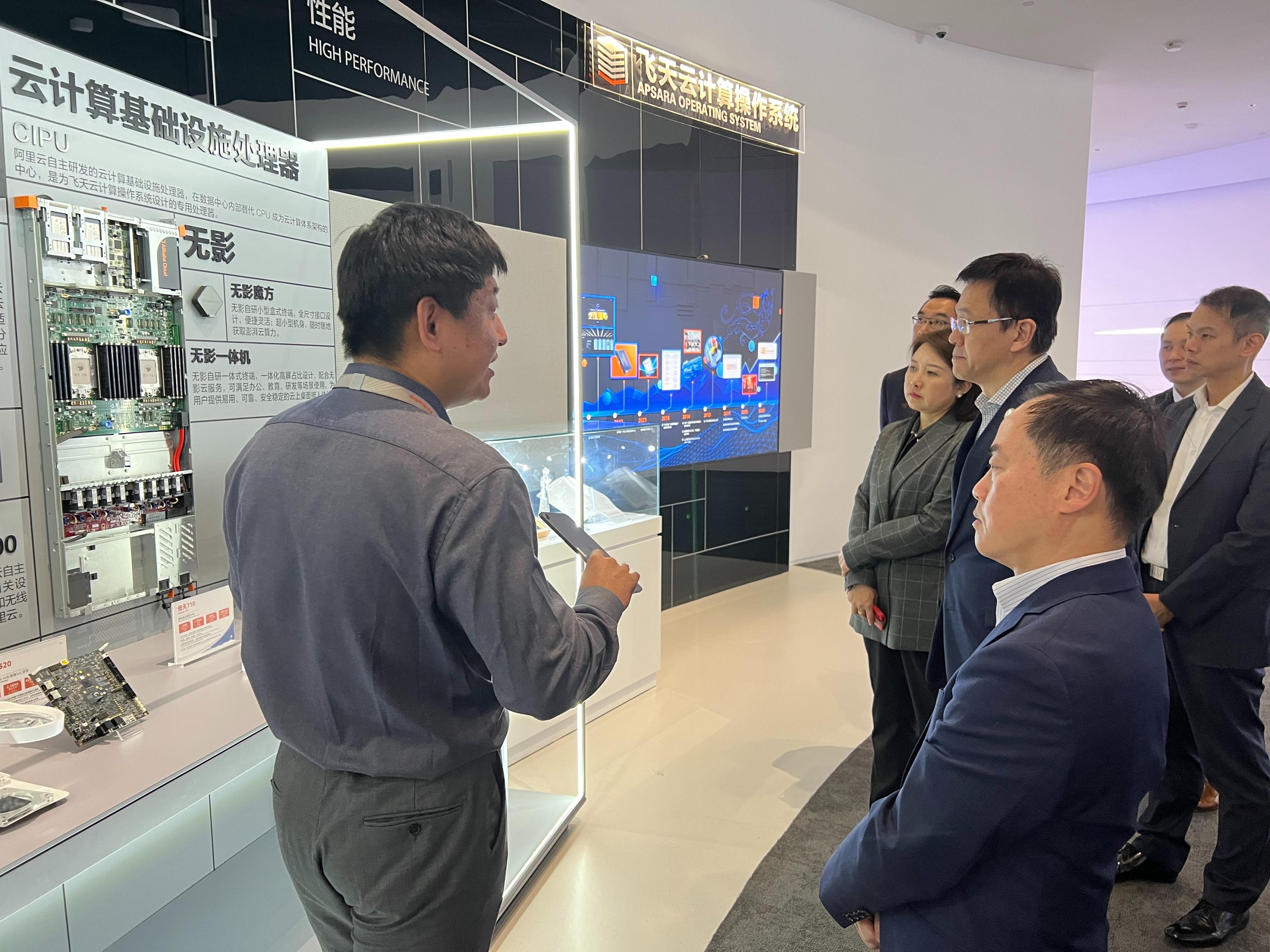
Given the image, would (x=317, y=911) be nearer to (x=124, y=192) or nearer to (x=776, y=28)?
(x=124, y=192)

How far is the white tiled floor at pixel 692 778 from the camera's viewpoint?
2.28m

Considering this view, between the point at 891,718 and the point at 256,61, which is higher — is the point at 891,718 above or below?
below

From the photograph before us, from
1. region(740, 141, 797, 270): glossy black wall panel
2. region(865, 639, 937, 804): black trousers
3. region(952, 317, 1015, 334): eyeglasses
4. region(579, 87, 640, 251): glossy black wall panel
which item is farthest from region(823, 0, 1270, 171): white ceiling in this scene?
region(865, 639, 937, 804): black trousers

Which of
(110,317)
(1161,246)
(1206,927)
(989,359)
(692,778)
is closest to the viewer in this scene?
(110,317)

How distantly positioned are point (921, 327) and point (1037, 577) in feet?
5.81

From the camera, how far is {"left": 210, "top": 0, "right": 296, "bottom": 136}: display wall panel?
214cm

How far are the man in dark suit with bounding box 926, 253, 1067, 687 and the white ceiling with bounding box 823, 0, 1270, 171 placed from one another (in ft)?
17.3

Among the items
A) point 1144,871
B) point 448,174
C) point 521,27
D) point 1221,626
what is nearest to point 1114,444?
point 1221,626

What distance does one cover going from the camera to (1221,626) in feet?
7.09

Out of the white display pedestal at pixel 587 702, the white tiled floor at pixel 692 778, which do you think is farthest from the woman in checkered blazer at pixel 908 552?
the white display pedestal at pixel 587 702

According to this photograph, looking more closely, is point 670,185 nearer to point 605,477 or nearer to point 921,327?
point 605,477

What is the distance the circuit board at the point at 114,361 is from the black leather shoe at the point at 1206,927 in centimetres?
287

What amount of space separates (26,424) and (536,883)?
6.05 feet

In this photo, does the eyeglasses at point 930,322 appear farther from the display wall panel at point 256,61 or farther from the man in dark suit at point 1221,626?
the display wall panel at point 256,61
